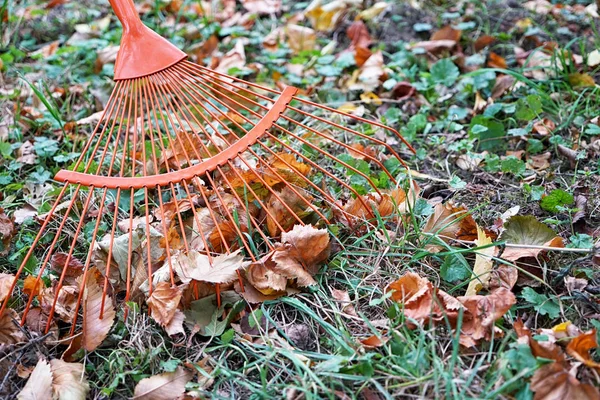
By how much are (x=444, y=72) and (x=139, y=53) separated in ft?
3.65

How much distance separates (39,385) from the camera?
1.22m

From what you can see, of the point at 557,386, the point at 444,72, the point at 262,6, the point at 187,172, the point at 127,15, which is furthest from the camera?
the point at 262,6

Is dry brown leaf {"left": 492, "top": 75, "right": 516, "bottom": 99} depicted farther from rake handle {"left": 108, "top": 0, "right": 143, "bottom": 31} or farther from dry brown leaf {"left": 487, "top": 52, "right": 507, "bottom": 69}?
rake handle {"left": 108, "top": 0, "right": 143, "bottom": 31}

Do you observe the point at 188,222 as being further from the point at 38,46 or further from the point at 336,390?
the point at 38,46

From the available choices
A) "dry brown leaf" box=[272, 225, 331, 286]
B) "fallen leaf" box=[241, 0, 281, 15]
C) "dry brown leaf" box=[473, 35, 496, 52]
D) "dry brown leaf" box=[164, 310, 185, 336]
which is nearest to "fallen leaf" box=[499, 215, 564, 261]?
"dry brown leaf" box=[272, 225, 331, 286]

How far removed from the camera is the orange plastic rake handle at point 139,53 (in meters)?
1.63

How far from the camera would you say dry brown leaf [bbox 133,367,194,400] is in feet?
4.02

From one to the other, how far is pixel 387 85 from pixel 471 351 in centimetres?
121

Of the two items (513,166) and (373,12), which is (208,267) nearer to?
(513,166)

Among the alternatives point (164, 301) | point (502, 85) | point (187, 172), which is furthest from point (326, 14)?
point (164, 301)

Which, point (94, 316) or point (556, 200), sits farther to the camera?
point (556, 200)

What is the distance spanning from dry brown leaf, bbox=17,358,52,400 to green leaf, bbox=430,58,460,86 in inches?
62.6

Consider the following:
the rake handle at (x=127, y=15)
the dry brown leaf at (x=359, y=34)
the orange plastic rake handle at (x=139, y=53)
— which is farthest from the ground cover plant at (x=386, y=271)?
the rake handle at (x=127, y=15)

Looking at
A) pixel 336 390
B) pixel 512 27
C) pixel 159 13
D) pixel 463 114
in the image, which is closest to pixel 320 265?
pixel 336 390
